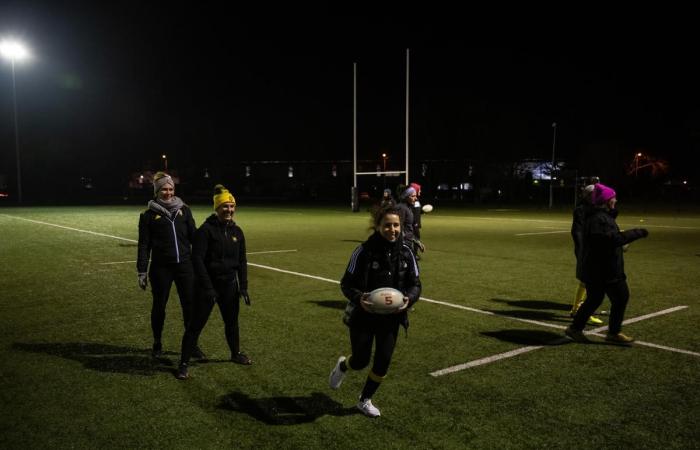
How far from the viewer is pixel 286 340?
677cm

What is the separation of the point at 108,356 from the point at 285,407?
245 cm

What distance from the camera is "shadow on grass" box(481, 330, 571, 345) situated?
22.3 ft

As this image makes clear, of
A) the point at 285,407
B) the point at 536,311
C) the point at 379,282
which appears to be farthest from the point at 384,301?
the point at 536,311

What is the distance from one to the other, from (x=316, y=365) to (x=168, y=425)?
1793mm

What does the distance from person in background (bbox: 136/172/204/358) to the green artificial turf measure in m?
0.67

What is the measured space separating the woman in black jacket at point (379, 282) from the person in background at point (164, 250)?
222 centimetres

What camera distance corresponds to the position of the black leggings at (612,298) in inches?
254

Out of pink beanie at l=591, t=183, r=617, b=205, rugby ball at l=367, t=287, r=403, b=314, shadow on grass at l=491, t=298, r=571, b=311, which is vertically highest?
pink beanie at l=591, t=183, r=617, b=205

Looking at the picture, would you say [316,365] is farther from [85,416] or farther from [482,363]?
[85,416]

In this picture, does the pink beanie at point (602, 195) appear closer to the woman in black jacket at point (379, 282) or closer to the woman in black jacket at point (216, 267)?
the woman in black jacket at point (379, 282)

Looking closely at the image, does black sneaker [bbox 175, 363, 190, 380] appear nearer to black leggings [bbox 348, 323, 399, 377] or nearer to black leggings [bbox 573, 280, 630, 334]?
black leggings [bbox 348, 323, 399, 377]

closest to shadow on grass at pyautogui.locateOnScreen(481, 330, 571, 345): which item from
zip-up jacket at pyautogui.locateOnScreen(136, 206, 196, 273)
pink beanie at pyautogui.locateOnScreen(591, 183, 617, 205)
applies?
pink beanie at pyautogui.locateOnScreen(591, 183, 617, 205)

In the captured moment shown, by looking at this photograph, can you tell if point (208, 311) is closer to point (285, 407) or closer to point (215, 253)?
point (215, 253)

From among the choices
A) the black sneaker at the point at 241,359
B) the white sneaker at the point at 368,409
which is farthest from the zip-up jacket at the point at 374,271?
the black sneaker at the point at 241,359
